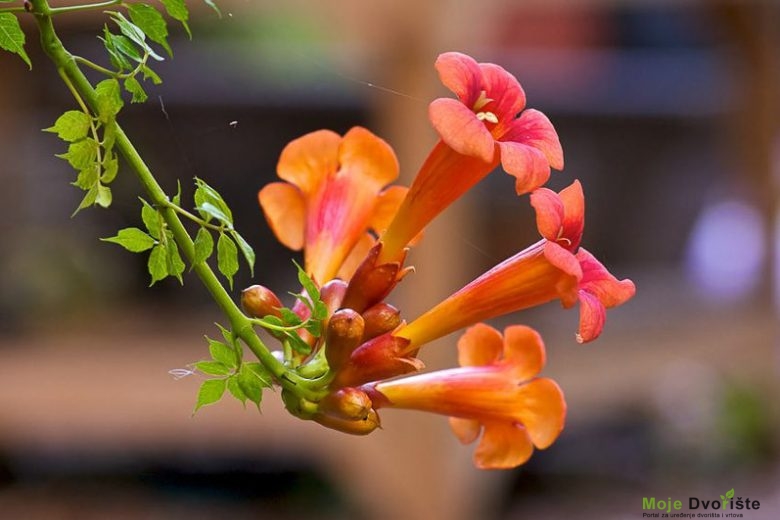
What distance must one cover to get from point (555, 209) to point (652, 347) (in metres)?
3.40

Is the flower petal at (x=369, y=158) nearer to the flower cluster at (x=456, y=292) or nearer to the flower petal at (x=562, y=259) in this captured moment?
the flower cluster at (x=456, y=292)

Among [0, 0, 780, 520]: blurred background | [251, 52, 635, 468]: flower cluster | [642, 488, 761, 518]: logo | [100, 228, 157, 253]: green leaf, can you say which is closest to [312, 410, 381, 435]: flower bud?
[251, 52, 635, 468]: flower cluster

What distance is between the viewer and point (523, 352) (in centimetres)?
59

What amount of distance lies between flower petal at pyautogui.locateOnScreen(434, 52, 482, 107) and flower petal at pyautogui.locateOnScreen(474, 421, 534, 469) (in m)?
0.17

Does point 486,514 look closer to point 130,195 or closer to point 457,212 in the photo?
point 457,212

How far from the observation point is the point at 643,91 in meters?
4.43

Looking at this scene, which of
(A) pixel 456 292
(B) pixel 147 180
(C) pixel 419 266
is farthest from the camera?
(C) pixel 419 266

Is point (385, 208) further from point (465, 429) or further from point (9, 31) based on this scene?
point (9, 31)

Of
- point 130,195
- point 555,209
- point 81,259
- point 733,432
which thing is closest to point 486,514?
point 733,432

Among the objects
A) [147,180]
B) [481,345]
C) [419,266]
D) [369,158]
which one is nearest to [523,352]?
[481,345]

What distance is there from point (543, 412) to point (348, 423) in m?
0.13

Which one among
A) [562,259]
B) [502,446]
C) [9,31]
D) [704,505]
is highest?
[9,31]

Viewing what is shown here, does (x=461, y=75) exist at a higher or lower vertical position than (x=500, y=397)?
higher

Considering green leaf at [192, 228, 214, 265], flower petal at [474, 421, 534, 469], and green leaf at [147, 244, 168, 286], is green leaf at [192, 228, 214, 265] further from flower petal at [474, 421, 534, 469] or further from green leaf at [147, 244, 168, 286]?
flower petal at [474, 421, 534, 469]
